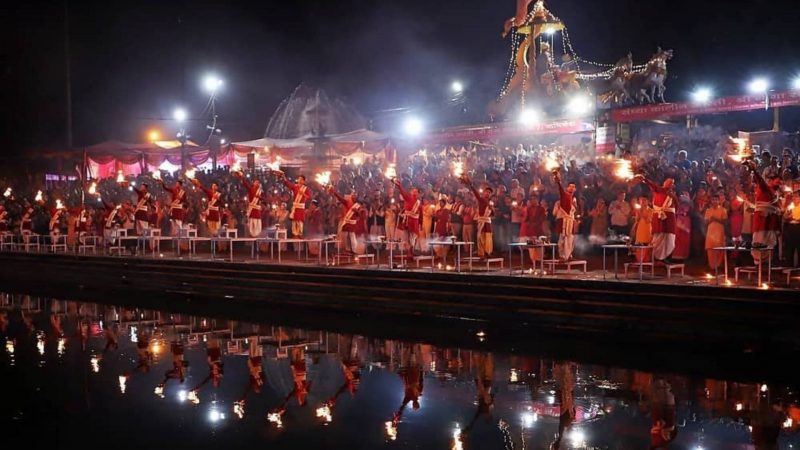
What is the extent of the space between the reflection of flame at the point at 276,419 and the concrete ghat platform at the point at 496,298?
514 cm

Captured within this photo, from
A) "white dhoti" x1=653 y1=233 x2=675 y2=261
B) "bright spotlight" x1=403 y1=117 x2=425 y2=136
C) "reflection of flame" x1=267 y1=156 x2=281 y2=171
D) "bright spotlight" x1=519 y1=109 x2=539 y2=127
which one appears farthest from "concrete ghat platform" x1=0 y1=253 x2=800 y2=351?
"bright spotlight" x1=403 y1=117 x2=425 y2=136

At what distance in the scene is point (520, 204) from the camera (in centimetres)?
1608

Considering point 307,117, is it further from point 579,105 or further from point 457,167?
point 579,105

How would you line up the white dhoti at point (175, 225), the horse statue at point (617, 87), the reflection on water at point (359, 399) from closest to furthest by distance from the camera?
the reflection on water at point (359, 399) < the horse statue at point (617, 87) < the white dhoti at point (175, 225)

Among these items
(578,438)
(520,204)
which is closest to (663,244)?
(520,204)

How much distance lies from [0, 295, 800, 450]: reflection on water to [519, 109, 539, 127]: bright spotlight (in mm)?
10417

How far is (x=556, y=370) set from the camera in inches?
374

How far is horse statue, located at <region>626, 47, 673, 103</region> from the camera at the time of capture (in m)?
20.4

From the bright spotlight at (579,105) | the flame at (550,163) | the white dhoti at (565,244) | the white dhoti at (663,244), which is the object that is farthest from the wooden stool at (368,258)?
the bright spotlight at (579,105)

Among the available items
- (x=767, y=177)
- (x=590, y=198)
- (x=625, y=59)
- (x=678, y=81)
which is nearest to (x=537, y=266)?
(x=590, y=198)

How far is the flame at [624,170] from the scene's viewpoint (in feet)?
50.7

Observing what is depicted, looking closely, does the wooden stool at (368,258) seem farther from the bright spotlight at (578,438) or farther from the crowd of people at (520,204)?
the bright spotlight at (578,438)

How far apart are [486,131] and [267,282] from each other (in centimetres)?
863

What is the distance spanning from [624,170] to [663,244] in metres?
2.88
